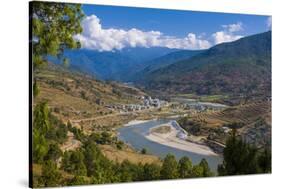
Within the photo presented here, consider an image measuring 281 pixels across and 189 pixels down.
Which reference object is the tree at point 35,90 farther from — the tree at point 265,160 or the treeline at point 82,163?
the tree at point 265,160

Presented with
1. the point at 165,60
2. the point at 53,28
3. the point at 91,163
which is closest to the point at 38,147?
the point at 91,163

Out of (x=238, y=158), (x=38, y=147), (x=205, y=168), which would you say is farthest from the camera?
(x=238, y=158)

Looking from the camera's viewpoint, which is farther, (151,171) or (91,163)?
(151,171)

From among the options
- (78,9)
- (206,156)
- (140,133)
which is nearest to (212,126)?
(206,156)

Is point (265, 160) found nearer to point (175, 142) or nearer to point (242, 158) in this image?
point (242, 158)

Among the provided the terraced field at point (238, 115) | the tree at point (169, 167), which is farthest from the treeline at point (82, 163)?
the terraced field at point (238, 115)

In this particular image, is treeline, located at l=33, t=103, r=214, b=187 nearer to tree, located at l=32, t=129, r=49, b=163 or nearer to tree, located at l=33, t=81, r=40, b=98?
tree, located at l=32, t=129, r=49, b=163

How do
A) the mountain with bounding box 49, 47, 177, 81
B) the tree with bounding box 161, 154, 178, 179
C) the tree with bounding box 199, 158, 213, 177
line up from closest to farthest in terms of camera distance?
the mountain with bounding box 49, 47, 177, 81 < the tree with bounding box 161, 154, 178, 179 < the tree with bounding box 199, 158, 213, 177

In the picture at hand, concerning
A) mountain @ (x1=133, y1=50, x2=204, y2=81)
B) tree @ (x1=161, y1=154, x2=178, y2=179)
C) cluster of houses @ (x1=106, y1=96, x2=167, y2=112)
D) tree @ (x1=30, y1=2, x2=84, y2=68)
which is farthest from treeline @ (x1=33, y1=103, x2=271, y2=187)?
mountain @ (x1=133, y1=50, x2=204, y2=81)
